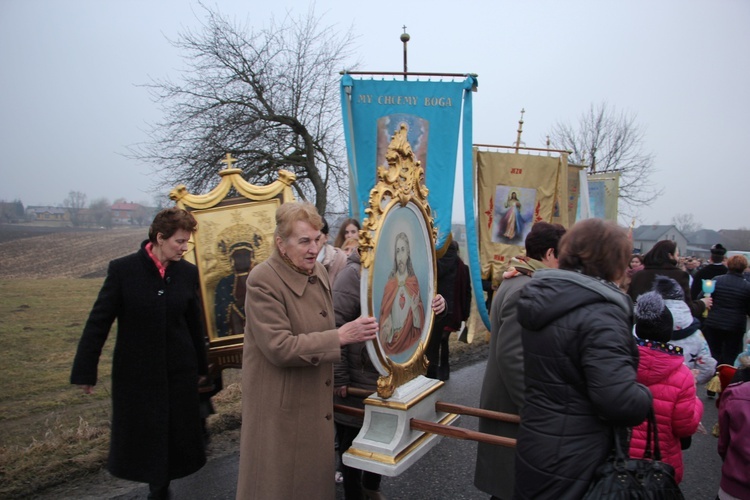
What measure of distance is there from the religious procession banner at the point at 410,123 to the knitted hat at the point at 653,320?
2.89 metres

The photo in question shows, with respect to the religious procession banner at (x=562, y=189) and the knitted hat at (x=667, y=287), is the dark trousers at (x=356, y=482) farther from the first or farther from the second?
the religious procession banner at (x=562, y=189)

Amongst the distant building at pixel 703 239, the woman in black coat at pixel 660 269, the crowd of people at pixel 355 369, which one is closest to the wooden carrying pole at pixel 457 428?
the crowd of people at pixel 355 369

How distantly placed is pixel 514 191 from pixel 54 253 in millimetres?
17443

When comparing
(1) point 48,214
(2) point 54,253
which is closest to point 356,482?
(2) point 54,253

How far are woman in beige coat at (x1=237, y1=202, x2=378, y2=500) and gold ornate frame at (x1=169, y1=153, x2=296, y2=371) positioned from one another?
153cm

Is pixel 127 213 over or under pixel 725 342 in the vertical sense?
over

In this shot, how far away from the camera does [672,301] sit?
169 inches

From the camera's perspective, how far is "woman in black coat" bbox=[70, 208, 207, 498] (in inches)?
119

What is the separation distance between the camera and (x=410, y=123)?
5.66m

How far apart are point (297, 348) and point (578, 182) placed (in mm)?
9054

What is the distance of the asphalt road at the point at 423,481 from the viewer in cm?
366

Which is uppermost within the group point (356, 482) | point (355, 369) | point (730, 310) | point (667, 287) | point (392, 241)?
point (392, 241)

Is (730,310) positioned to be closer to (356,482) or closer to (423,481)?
(423,481)

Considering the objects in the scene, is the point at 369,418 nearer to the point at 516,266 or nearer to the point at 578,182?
the point at 516,266
